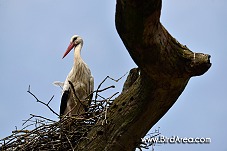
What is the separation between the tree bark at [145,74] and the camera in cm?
177

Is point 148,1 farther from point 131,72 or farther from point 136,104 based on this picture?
point 131,72

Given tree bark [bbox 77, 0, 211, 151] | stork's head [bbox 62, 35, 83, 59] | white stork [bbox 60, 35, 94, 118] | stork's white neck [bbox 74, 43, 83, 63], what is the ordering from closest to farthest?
tree bark [bbox 77, 0, 211, 151]
white stork [bbox 60, 35, 94, 118]
stork's white neck [bbox 74, 43, 83, 63]
stork's head [bbox 62, 35, 83, 59]

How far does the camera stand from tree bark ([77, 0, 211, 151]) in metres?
1.77

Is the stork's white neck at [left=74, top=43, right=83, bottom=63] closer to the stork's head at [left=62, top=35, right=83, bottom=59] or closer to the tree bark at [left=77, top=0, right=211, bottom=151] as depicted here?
the stork's head at [left=62, top=35, right=83, bottom=59]

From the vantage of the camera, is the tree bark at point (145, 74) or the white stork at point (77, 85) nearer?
the tree bark at point (145, 74)

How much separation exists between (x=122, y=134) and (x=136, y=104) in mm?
199

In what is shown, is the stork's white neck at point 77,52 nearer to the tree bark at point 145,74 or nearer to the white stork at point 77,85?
the white stork at point 77,85

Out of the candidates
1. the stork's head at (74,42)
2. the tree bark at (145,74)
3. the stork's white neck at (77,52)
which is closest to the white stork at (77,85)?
the stork's white neck at (77,52)

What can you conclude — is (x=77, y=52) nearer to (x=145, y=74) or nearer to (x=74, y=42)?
(x=74, y=42)

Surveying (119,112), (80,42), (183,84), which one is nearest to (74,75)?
(80,42)

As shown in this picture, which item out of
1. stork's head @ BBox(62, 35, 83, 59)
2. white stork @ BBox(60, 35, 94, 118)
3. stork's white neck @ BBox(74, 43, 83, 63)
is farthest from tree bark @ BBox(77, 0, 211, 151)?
stork's head @ BBox(62, 35, 83, 59)

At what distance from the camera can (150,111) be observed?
7.37 feet

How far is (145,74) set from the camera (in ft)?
6.94

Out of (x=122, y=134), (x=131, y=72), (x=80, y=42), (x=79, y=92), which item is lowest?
(x=122, y=134)
